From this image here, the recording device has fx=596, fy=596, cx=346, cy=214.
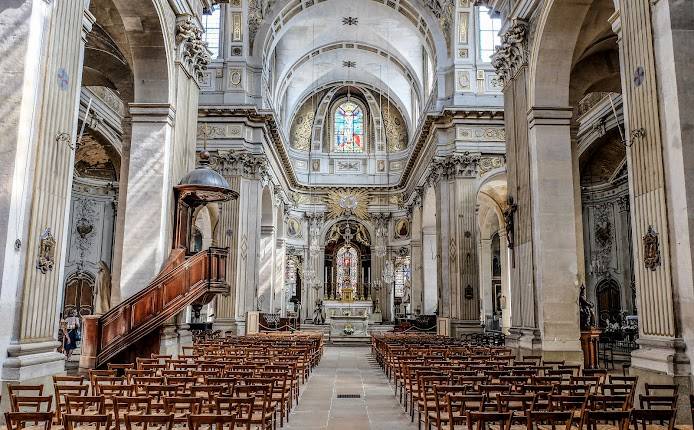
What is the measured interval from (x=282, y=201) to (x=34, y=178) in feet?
87.5

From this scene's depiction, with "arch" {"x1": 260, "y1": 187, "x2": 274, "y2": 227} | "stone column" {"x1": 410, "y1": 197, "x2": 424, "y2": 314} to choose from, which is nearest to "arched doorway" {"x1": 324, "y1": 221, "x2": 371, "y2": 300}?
"stone column" {"x1": 410, "y1": 197, "x2": 424, "y2": 314}

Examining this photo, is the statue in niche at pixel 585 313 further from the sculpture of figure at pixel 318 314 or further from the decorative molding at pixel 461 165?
the sculpture of figure at pixel 318 314

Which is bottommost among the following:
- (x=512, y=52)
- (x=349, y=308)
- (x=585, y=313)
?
(x=585, y=313)

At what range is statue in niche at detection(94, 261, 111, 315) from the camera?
23.1 m

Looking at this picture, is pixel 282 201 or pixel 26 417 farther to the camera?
pixel 282 201

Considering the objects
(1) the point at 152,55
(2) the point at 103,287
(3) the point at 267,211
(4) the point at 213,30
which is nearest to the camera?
(1) the point at 152,55

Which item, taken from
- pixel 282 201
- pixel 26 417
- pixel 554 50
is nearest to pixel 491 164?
pixel 554 50

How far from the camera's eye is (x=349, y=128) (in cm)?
4072

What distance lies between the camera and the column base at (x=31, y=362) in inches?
281

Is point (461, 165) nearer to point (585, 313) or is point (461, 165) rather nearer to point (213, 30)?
point (585, 313)

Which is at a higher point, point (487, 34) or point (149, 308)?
point (487, 34)

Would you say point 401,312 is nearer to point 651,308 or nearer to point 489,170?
point 489,170

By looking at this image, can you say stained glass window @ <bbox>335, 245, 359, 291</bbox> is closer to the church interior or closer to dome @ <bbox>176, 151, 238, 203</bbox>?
the church interior

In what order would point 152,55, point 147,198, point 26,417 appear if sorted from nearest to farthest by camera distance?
1. point 26,417
2. point 147,198
3. point 152,55
